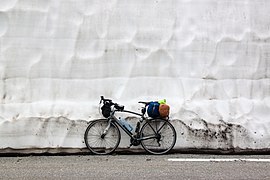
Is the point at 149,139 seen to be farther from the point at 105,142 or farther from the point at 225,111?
the point at 225,111

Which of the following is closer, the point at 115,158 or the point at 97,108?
the point at 115,158

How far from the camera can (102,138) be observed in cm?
809

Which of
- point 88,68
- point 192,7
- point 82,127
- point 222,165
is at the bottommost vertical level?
point 222,165

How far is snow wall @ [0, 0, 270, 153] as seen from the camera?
818 cm

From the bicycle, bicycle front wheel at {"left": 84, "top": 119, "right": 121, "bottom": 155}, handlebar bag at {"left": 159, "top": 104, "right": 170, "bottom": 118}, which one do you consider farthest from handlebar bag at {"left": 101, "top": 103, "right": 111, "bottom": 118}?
handlebar bag at {"left": 159, "top": 104, "right": 170, "bottom": 118}

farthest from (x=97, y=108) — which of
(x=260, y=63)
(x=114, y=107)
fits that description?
(x=260, y=63)

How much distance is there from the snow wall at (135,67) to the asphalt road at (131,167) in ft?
1.43

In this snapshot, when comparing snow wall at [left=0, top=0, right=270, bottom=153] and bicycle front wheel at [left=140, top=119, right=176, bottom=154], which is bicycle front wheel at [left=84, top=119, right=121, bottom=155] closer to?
snow wall at [left=0, top=0, right=270, bottom=153]

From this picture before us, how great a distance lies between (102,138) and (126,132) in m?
0.47

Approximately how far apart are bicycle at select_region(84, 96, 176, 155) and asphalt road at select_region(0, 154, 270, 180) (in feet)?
0.73

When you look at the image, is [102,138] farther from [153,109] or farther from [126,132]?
[153,109]

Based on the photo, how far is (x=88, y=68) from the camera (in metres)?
8.39

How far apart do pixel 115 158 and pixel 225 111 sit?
96.6 inches

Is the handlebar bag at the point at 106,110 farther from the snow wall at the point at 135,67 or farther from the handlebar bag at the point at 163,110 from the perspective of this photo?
the handlebar bag at the point at 163,110
